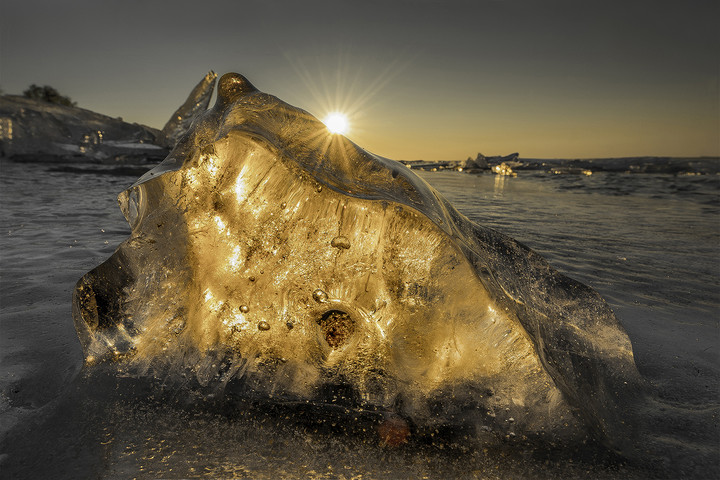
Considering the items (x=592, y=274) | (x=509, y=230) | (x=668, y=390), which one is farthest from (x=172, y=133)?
(x=668, y=390)

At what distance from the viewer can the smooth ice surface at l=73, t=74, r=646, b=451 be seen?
4.20 feet

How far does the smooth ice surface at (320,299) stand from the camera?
4.20 ft

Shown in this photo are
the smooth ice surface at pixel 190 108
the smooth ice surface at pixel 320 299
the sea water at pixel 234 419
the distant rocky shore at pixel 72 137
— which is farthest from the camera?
the distant rocky shore at pixel 72 137

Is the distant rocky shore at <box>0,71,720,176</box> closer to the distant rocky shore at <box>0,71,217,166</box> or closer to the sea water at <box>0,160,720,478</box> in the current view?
the distant rocky shore at <box>0,71,217,166</box>

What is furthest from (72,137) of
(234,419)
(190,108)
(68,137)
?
(234,419)

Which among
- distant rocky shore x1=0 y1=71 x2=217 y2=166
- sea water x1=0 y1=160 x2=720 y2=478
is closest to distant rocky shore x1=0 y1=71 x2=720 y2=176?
distant rocky shore x1=0 y1=71 x2=217 y2=166

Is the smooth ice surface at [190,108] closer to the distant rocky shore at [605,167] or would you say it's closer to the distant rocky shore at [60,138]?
the distant rocky shore at [60,138]

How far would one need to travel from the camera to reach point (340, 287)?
1.37m

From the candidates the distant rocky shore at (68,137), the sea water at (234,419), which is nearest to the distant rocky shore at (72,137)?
the distant rocky shore at (68,137)

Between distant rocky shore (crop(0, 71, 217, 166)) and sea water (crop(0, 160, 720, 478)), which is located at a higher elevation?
distant rocky shore (crop(0, 71, 217, 166))

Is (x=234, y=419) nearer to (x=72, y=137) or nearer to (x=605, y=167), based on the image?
(x=72, y=137)

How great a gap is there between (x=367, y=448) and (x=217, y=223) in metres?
0.94

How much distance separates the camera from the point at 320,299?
1381 mm

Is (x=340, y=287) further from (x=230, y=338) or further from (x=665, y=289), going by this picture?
(x=665, y=289)
